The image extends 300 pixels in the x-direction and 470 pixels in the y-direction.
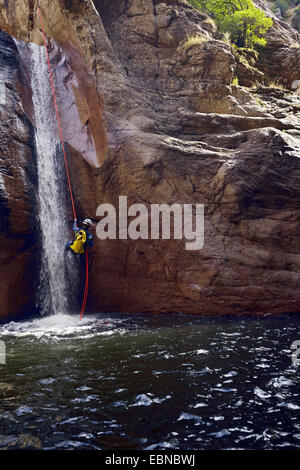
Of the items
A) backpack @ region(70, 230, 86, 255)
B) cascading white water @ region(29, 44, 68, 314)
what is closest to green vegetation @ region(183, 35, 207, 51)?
cascading white water @ region(29, 44, 68, 314)

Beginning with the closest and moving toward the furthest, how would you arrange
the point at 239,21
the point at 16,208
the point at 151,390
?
the point at 151,390 < the point at 16,208 < the point at 239,21

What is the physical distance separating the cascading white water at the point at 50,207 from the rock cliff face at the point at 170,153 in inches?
20.3

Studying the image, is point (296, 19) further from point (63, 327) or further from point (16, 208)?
point (63, 327)

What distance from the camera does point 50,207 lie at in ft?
38.0

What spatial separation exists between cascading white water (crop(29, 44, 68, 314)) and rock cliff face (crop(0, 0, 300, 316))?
1.69 feet

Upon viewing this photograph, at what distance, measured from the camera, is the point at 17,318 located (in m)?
10.4

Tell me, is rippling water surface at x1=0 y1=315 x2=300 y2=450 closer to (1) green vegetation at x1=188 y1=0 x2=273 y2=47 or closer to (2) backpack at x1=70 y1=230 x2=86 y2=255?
(2) backpack at x1=70 y1=230 x2=86 y2=255

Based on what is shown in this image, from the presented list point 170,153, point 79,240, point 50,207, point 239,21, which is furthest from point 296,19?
point 79,240

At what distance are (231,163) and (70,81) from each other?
21.8 ft

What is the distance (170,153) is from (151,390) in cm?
794

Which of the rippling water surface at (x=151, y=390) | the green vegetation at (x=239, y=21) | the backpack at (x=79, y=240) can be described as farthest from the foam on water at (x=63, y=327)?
the green vegetation at (x=239, y=21)

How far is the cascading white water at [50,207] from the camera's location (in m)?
11.2

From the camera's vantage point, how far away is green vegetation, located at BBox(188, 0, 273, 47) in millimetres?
16359

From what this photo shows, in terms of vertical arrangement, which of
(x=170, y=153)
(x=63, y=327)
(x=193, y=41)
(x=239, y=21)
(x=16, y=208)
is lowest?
(x=63, y=327)
